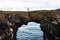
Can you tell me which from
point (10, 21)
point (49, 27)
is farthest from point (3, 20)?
point (49, 27)

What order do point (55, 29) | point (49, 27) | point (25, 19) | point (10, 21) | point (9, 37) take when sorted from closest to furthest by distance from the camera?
point (55, 29) → point (49, 27) → point (9, 37) → point (10, 21) → point (25, 19)

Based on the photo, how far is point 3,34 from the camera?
68125 mm

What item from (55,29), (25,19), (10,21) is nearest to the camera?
(55,29)

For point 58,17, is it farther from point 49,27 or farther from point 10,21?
point 10,21

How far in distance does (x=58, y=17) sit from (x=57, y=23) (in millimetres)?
4349

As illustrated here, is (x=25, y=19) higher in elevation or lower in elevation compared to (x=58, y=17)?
lower

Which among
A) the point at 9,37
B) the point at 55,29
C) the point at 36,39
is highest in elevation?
the point at 55,29

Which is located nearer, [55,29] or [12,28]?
[55,29]

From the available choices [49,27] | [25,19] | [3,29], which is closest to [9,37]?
[3,29]

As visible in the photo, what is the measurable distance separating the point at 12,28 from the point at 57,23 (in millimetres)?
17996

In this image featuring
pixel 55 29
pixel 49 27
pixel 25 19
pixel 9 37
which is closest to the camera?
pixel 55 29

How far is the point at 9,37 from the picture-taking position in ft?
233

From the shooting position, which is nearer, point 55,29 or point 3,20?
point 55,29

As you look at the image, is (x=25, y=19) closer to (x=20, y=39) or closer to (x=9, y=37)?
(x=20, y=39)
